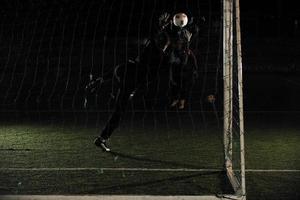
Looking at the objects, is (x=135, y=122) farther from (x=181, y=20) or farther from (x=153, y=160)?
(x=181, y=20)

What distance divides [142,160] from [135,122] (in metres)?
3.68

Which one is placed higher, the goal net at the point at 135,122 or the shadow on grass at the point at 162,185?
the goal net at the point at 135,122

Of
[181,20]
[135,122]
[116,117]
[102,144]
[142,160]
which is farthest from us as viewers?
[135,122]

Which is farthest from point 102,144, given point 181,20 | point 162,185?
point 162,185

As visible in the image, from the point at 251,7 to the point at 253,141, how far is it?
2810 cm

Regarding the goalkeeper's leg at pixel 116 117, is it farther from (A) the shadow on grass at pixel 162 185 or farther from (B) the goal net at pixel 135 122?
(A) the shadow on grass at pixel 162 185

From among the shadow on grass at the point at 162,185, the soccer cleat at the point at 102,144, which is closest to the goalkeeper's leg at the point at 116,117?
the soccer cleat at the point at 102,144

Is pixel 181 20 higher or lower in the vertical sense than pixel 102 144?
higher

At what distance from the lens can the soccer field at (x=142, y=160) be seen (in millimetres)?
6434

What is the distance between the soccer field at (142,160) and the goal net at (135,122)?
0.02 metres

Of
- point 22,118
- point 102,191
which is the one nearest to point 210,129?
point 22,118

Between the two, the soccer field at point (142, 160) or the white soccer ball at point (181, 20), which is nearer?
the soccer field at point (142, 160)

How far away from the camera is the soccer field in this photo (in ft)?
21.1

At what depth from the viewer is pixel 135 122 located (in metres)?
11.7
